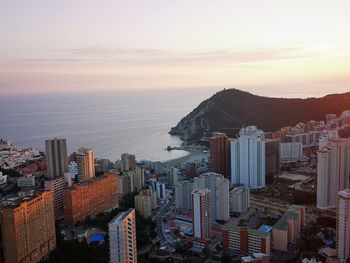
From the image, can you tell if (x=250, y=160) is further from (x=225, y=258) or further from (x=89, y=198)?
(x=225, y=258)

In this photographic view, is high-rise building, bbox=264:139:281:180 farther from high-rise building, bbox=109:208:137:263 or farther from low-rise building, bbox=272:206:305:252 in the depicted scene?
high-rise building, bbox=109:208:137:263

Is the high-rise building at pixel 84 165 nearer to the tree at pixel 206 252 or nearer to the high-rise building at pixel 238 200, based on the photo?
the high-rise building at pixel 238 200

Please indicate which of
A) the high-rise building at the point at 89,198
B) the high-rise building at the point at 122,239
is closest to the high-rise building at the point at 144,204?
the high-rise building at the point at 89,198

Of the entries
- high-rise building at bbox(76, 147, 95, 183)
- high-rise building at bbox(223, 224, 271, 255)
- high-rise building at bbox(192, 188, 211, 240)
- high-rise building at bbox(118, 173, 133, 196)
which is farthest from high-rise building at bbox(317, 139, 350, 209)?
high-rise building at bbox(76, 147, 95, 183)

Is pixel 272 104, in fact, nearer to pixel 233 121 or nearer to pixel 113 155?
pixel 233 121

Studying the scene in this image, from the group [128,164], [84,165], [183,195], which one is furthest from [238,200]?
[84,165]

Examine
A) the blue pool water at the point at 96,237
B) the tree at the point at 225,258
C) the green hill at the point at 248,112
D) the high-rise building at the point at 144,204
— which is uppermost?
the green hill at the point at 248,112

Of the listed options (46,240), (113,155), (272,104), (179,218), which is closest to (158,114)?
(272,104)
